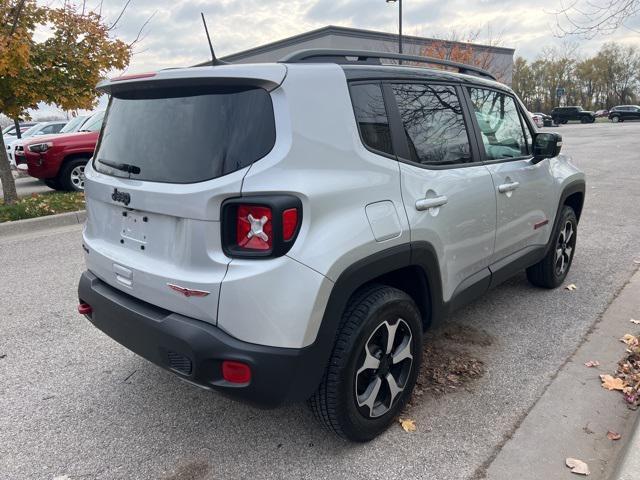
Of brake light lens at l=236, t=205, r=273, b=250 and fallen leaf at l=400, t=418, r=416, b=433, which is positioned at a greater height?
brake light lens at l=236, t=205, r=273, b=250

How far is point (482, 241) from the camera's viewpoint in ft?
10.6

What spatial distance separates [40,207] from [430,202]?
24.7 ft

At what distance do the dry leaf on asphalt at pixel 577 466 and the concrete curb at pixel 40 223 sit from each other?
22.3 ft

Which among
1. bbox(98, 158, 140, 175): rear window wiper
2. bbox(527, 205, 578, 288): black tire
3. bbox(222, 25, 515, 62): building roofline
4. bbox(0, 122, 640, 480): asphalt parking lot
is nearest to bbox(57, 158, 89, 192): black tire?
bbox(0, 122, 640, 480): asphalt parking lot

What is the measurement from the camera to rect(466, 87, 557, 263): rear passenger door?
3422 mm

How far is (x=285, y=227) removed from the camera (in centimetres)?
205

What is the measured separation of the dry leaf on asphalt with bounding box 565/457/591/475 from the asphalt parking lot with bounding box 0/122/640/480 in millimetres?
317

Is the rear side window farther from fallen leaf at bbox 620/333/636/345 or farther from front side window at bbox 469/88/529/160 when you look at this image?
fallen leaf at bbox 620/333/636/345

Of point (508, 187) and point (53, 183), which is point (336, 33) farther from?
point (508, 187)

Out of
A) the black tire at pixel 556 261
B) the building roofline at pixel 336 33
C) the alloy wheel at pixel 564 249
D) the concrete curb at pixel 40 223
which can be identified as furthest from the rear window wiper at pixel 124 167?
the building roofline at pixel 336 33

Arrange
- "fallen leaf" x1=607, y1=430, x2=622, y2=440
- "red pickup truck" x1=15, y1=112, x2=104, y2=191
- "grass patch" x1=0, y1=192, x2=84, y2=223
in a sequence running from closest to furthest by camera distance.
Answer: "fallen leaf" x1=607, y1=430, x2=622, y2=440
"grass patch" x1=0, y1=192, x2=84, y2=223
"red pickup truck" x1=15, y1=112, x2=104, y2=191

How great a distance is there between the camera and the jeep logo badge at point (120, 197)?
2426 millimetres

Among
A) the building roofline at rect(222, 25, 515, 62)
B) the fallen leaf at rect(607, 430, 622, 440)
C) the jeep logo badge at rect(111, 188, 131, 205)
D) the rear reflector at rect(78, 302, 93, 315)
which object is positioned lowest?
the fallen leaf at rect(607, 430, 622, 440)

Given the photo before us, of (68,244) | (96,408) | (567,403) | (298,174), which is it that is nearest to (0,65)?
(68,244)
